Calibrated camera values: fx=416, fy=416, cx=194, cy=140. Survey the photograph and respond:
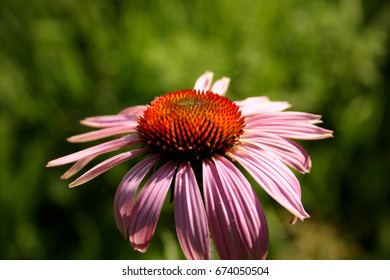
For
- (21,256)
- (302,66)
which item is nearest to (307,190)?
(302,66)

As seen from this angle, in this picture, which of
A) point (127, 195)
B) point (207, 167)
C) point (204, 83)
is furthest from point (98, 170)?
point (204, 83)

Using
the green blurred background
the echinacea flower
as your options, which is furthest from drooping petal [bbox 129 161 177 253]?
the green blurred background

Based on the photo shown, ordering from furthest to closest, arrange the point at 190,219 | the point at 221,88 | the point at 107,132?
the point at 221,88, the point at 107,132, the point at 190,219

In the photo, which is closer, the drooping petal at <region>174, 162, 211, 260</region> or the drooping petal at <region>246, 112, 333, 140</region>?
the drooping petal at <region>174, 162, 211, 260</region>

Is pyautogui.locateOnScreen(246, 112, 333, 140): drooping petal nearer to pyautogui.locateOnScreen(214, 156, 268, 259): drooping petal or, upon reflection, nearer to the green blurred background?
pyautogui.locateOnScreen(214, 156, 268, 259): drooping petal

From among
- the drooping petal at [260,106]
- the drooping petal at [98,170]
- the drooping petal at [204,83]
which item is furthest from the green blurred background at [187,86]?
the drooping petal at [98,170]

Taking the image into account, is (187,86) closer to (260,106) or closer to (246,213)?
(260,106)
